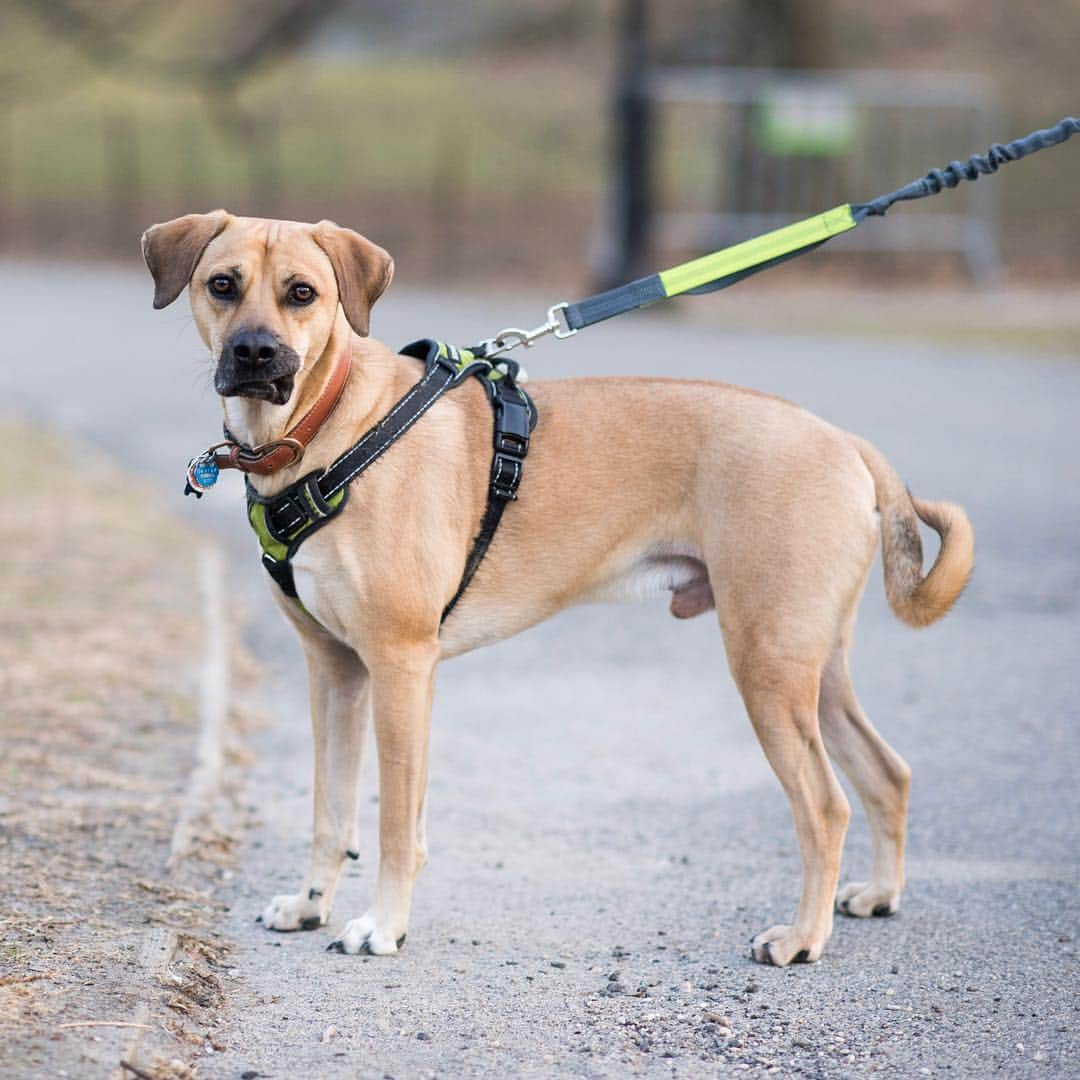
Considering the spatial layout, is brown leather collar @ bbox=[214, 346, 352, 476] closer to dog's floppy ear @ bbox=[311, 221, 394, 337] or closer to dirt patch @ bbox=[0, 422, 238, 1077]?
dog's floppy ear @ bbox=[311, 221, 394, 337]

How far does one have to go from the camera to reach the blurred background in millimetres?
22078

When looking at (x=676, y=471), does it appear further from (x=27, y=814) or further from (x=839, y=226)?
(x=27, y=814)

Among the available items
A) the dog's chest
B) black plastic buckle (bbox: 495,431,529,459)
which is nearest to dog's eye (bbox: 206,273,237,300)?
the dog's chest

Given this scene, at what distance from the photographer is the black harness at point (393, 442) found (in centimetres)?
423

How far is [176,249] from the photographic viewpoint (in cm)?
432

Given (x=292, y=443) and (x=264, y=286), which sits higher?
(x=264, y=286)

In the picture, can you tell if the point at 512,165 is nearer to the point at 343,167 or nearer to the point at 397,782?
the point at 343,167

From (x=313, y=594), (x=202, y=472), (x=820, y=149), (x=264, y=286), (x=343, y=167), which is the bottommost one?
(x=313, y=594)

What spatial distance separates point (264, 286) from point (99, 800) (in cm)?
203

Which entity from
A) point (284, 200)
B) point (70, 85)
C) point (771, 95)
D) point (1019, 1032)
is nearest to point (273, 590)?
point (1019, 1032)

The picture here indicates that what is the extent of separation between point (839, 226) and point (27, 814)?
3124 millimetres

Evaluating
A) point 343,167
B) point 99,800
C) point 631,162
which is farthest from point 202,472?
point 343,167

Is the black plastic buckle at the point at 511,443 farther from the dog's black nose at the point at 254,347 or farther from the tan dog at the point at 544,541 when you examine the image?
the dog's black nose at the point at 254,347

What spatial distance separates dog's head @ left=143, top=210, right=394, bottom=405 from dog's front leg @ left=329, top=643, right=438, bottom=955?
2.61 feet
